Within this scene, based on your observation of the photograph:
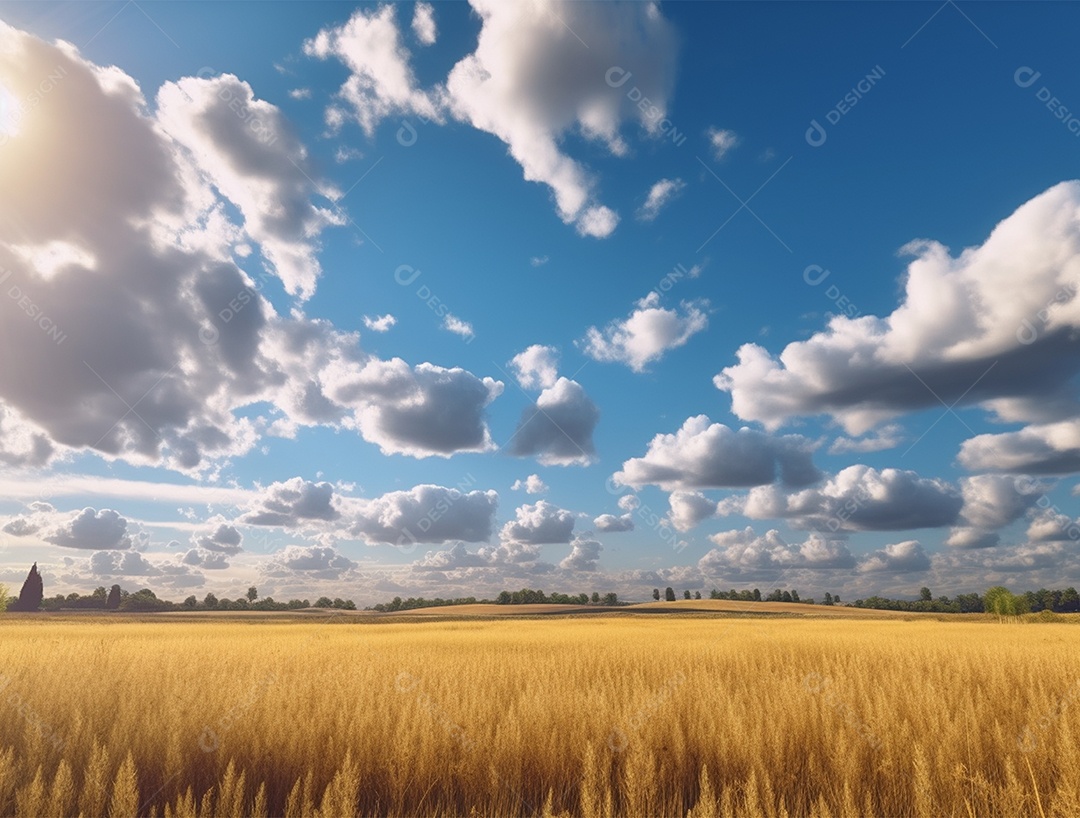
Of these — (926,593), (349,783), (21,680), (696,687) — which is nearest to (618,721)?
(696,687)

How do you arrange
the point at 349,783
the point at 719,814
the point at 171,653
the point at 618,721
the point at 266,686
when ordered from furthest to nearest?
the point at 171,653 < the point at 266,686 < the point at 618,721 < the point at 719,814 < the point at 349,783

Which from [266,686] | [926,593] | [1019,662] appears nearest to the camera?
[266,686]

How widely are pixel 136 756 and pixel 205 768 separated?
2.62ft

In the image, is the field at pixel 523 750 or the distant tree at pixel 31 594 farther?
the distant tree at pixel 31 594

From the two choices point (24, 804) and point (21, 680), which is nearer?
point (24, 804)

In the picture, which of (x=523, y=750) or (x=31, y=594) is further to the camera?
(x=31, y=594)

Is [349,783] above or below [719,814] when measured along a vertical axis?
above

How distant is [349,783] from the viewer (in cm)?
523

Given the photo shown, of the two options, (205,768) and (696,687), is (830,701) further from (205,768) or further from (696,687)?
(205,768)

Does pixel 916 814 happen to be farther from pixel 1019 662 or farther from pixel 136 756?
pixel 1019 662

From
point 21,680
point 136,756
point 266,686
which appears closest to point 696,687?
point 266,686

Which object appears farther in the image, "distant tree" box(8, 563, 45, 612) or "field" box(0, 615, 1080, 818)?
"distant tree" box(8, 563, 45, 612)

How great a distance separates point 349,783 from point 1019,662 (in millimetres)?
13983

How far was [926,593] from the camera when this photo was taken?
507ft
